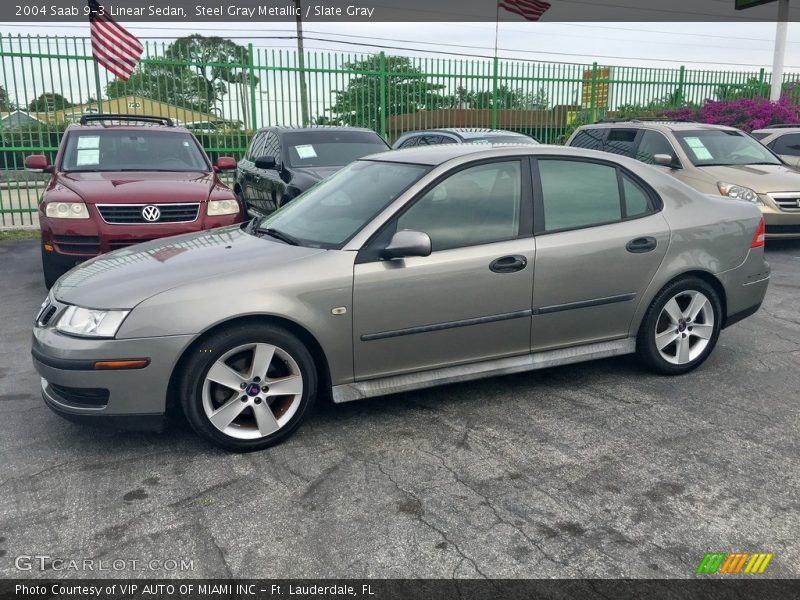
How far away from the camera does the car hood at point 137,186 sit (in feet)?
22.1

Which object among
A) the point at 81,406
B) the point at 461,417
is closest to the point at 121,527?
the point at 81,406

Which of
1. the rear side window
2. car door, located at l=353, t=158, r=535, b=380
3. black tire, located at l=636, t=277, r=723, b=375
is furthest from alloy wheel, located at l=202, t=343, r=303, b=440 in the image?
black tire, located at l=636, t=277, r=723, b=375

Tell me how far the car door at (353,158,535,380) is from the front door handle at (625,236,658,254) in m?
0.73

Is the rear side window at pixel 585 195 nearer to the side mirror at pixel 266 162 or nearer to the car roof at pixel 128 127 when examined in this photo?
the side mirror at pixel 266 162

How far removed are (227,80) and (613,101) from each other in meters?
9.14

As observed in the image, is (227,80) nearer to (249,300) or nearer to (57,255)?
(57,255)

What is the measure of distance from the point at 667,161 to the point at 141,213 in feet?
22.3

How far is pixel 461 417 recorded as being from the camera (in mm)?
4203

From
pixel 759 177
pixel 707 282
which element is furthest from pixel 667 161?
pixel 707 282

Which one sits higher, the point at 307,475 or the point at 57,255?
the point at 57,255

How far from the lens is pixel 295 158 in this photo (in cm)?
907

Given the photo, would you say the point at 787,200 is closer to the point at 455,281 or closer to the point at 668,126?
the point at 668,126

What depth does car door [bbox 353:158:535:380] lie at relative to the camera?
12.8 feet
